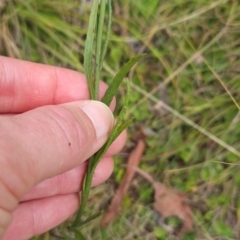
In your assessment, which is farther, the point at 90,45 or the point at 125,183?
the point at 125,183

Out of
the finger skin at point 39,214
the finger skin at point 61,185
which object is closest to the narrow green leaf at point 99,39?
the finger skin at point 61,185

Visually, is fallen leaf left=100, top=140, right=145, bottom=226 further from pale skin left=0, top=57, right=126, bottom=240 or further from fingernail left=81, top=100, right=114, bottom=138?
fingernail left=81, top=100, right=114, bottom=138

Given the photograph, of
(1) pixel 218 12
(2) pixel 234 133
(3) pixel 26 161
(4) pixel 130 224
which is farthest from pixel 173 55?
(3) pixel 26 161

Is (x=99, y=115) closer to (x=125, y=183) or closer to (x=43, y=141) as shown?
(x=43, y=141)

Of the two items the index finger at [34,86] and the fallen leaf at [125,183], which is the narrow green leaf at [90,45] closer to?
the index finger at [34,86]

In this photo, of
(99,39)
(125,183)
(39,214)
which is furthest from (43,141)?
(125,183)

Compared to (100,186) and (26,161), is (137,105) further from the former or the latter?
(26,161)
